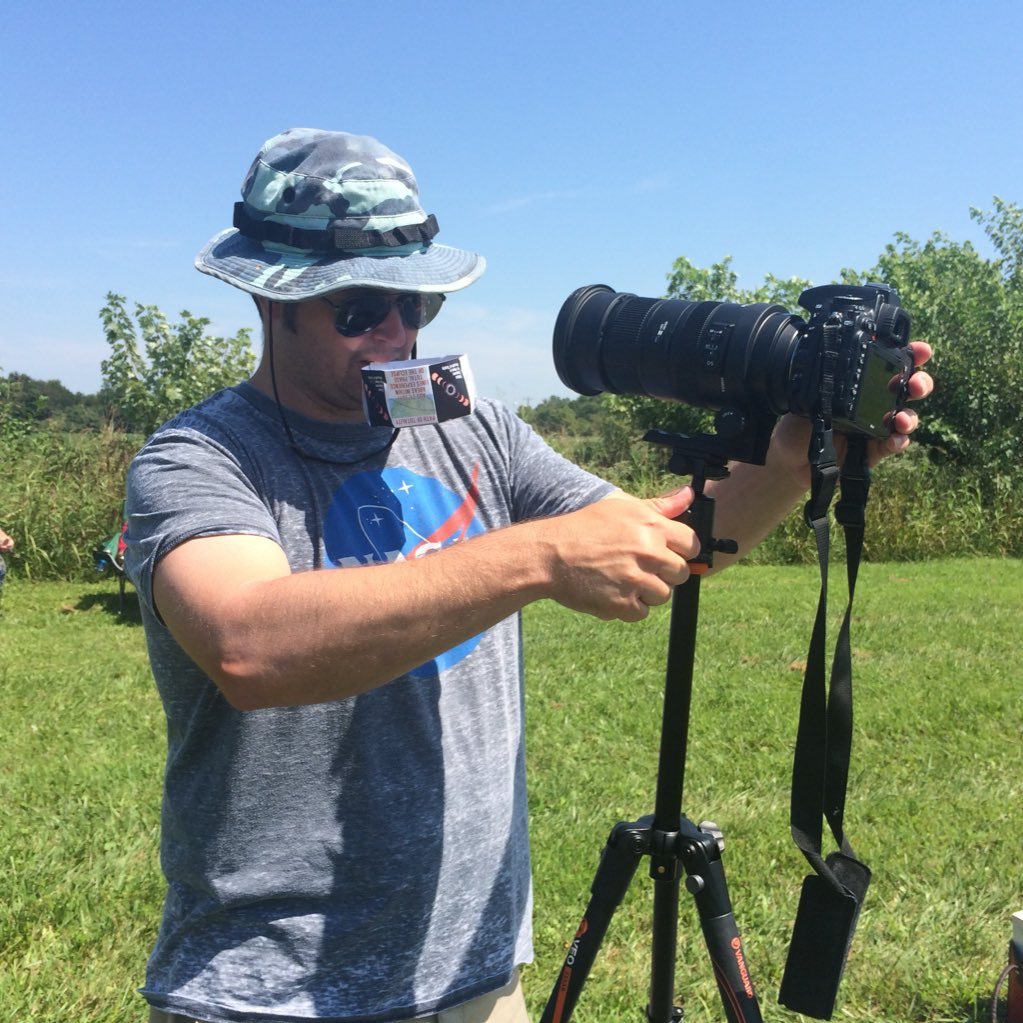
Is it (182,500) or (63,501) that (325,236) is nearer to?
(182,500)

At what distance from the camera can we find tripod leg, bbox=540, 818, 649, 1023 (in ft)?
5.55

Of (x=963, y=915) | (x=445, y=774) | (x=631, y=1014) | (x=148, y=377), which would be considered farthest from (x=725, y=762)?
(x=148, y=377)

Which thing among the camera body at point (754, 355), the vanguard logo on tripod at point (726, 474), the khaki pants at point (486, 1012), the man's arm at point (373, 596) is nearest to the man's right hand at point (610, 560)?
the man's arm at point (373, 596)

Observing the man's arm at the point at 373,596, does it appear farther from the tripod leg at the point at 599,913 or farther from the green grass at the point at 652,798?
the green grass at the point at 652,798

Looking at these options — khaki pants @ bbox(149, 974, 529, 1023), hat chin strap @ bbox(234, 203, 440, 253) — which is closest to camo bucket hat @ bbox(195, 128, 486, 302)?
hat chin strap @ bbox(234, 203, 440, 253)

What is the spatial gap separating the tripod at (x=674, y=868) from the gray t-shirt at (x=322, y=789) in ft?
0.52

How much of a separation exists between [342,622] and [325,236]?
2.26 feet

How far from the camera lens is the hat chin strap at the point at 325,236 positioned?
1574 mm

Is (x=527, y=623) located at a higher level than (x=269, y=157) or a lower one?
lower

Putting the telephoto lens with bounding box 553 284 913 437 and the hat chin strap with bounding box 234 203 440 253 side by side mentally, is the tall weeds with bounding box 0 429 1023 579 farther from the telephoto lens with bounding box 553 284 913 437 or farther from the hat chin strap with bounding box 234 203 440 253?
the telephoto lens with bounding box 553 284 913 437

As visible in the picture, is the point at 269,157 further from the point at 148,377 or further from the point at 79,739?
the point at 148,377

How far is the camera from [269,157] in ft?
5.38

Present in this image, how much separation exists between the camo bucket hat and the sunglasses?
0.17 ft

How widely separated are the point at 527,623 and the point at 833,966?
5.67m
